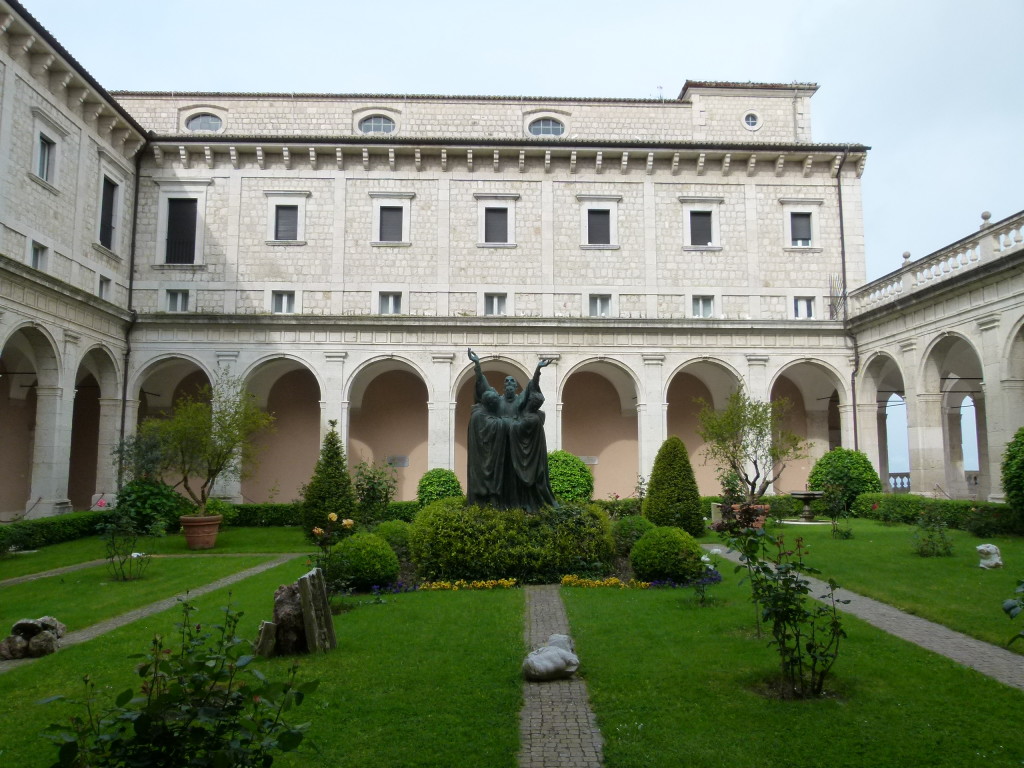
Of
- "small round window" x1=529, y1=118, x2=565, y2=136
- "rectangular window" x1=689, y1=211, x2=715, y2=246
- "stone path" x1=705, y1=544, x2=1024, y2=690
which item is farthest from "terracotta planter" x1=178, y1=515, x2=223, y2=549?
"small round window" x1=529, y1=118, x2=565, y2=136

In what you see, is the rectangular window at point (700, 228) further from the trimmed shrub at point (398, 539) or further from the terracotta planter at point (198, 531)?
the terracotta planter at point (198, 531)

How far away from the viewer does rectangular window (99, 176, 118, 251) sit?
21.7m

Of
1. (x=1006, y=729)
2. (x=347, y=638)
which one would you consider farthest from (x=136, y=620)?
(x=1006, y=729)

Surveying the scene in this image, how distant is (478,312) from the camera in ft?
77.9

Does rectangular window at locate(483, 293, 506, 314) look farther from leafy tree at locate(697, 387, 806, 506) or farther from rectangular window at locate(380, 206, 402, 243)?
leafy tree at locate(697, 387, 806, 506)

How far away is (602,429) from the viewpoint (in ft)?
87.4

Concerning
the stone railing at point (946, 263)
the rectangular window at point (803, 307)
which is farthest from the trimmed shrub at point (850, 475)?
the rectangular window at point (803, 307)

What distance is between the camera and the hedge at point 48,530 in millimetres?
15147

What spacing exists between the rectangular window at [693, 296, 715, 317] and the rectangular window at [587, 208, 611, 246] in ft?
12.1

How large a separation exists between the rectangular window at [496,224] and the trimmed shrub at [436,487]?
8445 millimetres

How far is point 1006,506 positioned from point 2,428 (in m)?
27.9

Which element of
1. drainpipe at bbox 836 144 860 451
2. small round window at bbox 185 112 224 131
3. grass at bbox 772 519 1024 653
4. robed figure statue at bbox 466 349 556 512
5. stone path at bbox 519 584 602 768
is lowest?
stone path at bbox 519 584 602 768

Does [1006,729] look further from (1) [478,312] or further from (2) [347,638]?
(1) [478,312]

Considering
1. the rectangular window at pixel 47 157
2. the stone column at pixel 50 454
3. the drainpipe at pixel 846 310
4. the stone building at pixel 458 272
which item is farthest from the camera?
the drainpipe at pixel 846 310
